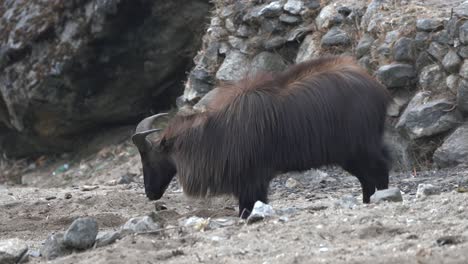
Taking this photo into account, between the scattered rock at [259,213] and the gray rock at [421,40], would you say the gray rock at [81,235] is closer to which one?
the scattered rock at [259,213]

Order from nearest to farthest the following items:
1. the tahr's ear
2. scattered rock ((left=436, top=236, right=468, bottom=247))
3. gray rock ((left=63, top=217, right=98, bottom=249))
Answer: scattered rock ((left=436, top=236, right=468, bottom=247))
gray rock ((left=63, top=217, right=98, bottom=249))
the tahr's ear

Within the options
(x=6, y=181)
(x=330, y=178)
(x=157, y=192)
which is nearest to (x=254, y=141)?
(x=157, y=192)

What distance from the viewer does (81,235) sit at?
22.0 ft

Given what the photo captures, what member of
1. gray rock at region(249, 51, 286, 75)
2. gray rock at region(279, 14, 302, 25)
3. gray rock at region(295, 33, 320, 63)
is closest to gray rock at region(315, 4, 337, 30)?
gray rock at region(295, 33, 320, 63)

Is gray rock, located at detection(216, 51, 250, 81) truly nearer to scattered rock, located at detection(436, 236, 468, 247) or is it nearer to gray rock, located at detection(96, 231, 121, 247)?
gray rock, located at detection(96, 231, 121, 247)

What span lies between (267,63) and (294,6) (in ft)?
2.91

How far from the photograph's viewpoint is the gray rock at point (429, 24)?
10.9 meters

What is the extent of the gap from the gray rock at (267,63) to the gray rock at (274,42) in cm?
10

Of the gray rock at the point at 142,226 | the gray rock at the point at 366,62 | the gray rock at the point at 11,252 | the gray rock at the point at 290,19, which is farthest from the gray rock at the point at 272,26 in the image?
the gray rock at the point at 11,252

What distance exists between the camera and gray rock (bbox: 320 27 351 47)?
12.1 meters

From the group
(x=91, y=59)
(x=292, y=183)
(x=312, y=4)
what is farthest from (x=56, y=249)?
(x=91, y=59)

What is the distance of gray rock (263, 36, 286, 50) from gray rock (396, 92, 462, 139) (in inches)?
116

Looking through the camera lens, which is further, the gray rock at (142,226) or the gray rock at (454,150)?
the gray rock at (454,150)

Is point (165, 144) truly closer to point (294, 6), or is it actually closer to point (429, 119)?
point (429, 119)
